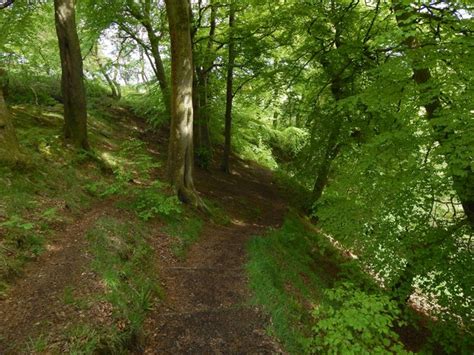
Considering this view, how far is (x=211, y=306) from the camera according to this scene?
4758 millimetres

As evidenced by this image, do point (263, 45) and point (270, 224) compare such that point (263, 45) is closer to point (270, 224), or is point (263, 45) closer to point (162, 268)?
point (270, 224)

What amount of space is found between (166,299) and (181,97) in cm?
491

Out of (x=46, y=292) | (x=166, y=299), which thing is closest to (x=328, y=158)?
(x=166, y=299)

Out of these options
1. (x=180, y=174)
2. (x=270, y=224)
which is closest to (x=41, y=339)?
(x=180, y=174)

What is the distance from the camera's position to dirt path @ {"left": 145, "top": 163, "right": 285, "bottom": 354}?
395cm

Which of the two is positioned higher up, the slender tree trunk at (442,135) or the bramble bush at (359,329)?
the slender tree trunk at (442,135)

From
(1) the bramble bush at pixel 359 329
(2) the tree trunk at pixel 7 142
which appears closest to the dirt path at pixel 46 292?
(2) the tree trunk at pixel 7 142

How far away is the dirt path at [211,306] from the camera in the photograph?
3951mm

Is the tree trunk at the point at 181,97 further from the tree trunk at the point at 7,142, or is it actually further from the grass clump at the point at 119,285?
the tree trunk at the point at 7,142

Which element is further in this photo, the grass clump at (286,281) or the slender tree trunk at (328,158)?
the slender tree trunk at (328,158)

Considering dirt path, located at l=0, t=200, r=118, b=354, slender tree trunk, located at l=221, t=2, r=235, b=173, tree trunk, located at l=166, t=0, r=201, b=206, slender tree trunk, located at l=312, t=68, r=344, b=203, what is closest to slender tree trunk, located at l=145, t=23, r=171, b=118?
slender tree trunk, located at l=221, t=2, r=235, b=173

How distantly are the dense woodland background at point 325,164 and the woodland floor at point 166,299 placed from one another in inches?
8.8

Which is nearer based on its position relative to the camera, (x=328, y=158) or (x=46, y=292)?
(x=46, y=292)

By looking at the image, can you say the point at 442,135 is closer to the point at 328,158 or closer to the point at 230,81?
the point at 328,158
